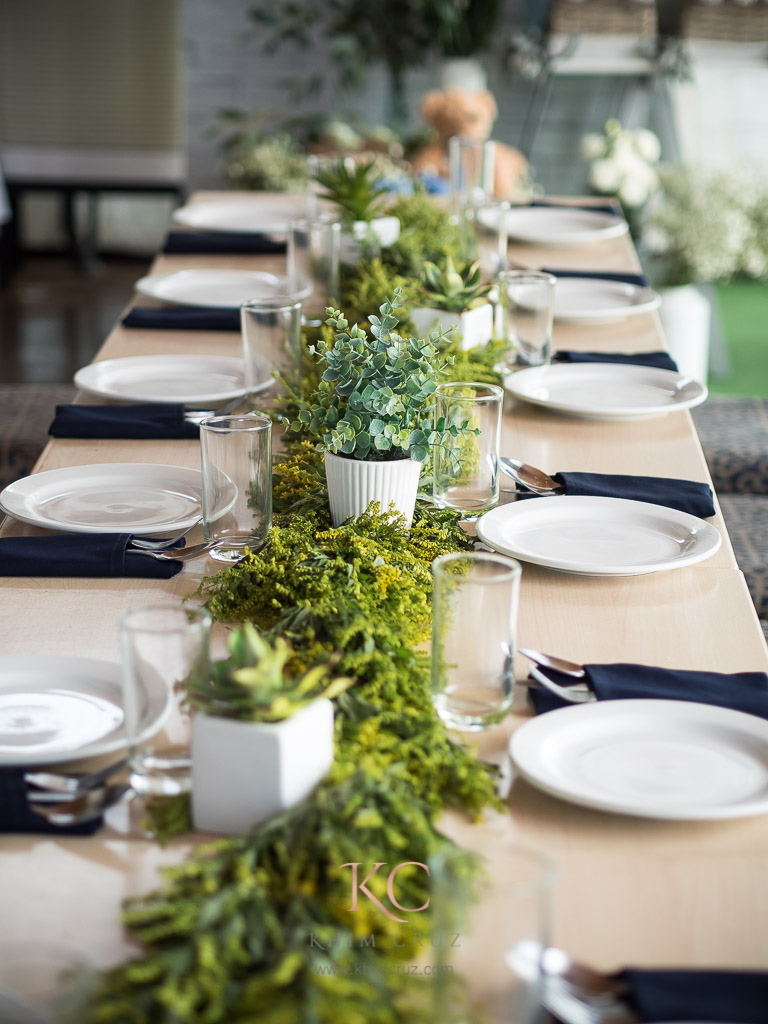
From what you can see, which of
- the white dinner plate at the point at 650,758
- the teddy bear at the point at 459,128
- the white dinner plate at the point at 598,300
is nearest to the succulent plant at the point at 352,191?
the white dinner plate at the point at 598,300

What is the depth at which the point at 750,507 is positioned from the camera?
2.20m

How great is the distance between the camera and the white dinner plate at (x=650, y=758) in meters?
0.81

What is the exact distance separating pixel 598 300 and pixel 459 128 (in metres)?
2.66

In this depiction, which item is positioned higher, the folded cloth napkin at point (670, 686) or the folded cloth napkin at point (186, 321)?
the folded cloth napkin at point (186, 321)

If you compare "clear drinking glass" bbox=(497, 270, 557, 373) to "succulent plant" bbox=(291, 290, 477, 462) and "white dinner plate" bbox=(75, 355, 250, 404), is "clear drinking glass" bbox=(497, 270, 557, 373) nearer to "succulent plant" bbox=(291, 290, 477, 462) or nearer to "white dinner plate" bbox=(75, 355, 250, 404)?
"white dinner plate" bbox=(75, 355, 250, 404)

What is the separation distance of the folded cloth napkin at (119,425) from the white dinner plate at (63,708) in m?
0.67

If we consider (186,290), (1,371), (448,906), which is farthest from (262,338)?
(1,371)

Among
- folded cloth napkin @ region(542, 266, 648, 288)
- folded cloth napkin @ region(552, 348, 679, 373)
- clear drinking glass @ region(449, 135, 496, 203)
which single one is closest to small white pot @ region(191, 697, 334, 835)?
folded cloth napkin @ region(552, 348, 679, 373)

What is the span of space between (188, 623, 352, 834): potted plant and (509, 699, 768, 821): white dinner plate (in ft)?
0.54

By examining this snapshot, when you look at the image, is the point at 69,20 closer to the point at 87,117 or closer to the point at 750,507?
the point at 87,117

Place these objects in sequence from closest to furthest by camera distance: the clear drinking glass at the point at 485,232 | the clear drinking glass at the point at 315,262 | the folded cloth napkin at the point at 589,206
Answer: the clear drinking glass at the point at 315,262
the clear drinking glass at the point at 485,232
the folded cloth napkin at the point at 589,206

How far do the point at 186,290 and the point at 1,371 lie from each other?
2.71 m

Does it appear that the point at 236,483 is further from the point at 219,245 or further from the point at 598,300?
the point at 219,245

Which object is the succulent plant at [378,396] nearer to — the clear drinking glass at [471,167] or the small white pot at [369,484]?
the small white pot at [369,484]
